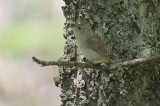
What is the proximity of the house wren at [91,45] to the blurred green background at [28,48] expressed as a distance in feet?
7.03

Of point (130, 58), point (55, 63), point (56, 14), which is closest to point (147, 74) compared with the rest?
point (130, 58)

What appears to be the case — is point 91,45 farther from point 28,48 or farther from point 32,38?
point 28,48

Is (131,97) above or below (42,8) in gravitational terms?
below

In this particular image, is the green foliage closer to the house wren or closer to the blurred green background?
the blurred green background

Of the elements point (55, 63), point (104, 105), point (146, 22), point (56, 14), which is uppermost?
point (56, 14)

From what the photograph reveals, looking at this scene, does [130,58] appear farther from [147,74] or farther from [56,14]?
[56,14]

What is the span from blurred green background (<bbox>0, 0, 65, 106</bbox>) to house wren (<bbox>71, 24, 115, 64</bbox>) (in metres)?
2.14

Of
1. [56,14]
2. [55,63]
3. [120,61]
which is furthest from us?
[56,14]

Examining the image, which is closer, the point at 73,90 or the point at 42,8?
the point at 73,90

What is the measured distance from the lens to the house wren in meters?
3.49

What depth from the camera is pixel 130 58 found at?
3568 mm

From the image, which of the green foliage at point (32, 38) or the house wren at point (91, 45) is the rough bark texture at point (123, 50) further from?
the green foliage at point (32, 38)

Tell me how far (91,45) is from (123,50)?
0.77 ft

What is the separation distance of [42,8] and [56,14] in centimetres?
24
